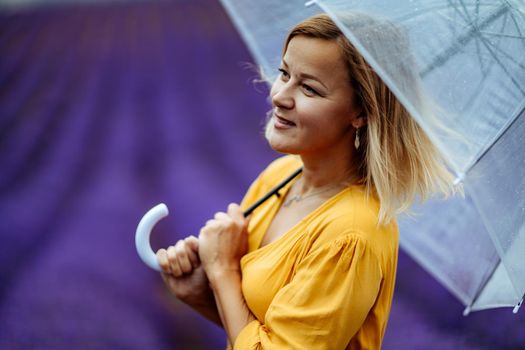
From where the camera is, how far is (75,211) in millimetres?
3049

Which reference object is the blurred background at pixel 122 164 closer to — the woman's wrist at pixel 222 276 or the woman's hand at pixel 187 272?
the woman's hand at pixel 187 272

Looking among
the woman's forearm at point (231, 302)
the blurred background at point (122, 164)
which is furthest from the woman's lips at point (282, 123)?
the blurred background at point (122, 164)

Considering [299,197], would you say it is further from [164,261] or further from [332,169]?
[164,261]

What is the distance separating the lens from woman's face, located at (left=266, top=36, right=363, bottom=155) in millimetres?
1200

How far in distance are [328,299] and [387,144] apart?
1.20ft

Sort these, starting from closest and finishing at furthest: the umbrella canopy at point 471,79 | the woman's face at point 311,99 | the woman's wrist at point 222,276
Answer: the umbrella canopy at point 471,79 → the woman's face at point 311,99 → the woman's wrist at point 222,276

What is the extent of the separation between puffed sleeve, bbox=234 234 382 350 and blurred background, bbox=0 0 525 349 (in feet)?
5.53

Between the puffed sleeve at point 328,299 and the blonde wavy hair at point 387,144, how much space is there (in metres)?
0.12

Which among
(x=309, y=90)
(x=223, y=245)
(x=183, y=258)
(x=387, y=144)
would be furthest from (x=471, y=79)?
(x=183, y=258)

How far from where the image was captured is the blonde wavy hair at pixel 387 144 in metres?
1.20

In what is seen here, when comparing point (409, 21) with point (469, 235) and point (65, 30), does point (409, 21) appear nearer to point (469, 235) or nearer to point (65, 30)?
point (469, 235)

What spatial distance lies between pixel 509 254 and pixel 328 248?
1.18ft

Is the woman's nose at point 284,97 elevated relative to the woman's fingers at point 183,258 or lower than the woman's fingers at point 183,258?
elevated

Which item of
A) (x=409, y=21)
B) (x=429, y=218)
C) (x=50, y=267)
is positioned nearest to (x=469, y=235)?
(x=429, y=218)
